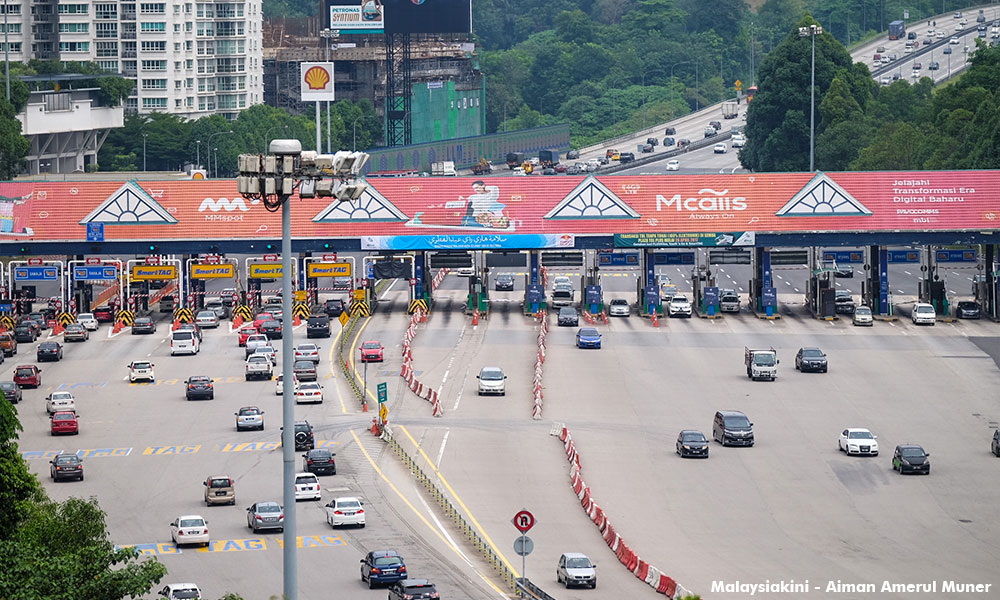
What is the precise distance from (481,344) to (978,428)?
108 ft

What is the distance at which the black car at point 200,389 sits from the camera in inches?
3479

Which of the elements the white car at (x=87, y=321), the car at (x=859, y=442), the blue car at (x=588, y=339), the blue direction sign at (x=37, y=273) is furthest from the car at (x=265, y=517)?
the blue direction sign at (x=37, y=273)

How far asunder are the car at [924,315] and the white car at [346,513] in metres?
55.4

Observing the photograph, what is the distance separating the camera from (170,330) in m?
111

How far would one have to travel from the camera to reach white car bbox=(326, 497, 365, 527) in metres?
61.8

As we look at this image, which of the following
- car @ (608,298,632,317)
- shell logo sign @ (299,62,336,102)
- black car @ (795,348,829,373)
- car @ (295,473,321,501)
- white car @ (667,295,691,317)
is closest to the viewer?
car @ (295,473,321,501)

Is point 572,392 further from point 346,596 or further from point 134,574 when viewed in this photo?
point 134,574

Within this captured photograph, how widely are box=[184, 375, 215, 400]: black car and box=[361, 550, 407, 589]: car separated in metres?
35.9

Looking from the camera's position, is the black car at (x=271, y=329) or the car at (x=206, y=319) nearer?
the black car at (x=271, y=329)

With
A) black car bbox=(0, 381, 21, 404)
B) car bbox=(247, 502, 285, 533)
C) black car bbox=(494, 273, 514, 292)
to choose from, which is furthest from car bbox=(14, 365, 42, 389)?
black car bbox=(494, 273, 514, 292)

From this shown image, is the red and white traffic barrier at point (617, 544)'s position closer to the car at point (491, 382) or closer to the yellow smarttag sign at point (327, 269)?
the car at point (491, 382)

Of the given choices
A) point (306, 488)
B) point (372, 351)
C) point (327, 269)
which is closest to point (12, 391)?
point (372, 351)

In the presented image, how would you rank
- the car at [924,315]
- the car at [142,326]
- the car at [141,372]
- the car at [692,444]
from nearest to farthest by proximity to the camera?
the car at [692,444] < the car at [141,372] < the car at [924,315] < the car at [142,326]

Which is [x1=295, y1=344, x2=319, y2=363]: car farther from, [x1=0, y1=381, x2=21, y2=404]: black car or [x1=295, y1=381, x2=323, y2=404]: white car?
[x1=0, y1=381, x2=21, y2=404]: black car
